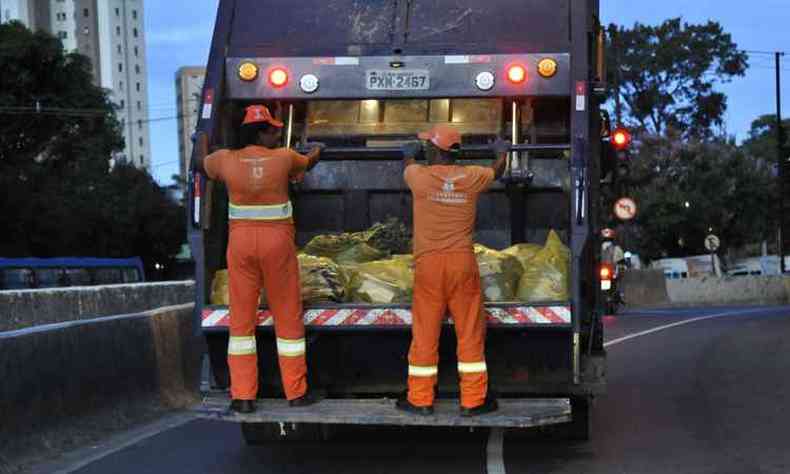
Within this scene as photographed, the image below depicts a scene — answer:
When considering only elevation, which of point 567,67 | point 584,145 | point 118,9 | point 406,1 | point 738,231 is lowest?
point 738,231

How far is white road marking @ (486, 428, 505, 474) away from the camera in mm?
7613

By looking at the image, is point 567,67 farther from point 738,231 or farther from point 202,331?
point 738,231

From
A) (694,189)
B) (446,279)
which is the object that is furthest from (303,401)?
(694,189)

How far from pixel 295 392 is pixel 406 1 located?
294 cm

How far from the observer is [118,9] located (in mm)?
134625

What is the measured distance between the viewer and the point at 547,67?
315 inches

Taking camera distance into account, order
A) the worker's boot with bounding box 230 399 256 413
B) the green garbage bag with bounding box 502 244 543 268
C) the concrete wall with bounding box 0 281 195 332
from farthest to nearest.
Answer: the concrete wall with bounding box 0 281 195 332
the green garbage bag with bounding box 502 244 543 268
the worker's boot with bounding box 230 399 256 413

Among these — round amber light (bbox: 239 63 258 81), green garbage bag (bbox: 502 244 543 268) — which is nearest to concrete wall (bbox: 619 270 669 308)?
green garbage bag (bbox: 502 244 543 268)

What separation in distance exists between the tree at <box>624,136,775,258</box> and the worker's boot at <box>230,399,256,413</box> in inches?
1909

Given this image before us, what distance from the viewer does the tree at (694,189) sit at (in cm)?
5528

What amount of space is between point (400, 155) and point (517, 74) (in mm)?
1070

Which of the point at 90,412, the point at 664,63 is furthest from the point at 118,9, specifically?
the point at 90,412

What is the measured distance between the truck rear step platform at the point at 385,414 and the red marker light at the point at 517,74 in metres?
2.09

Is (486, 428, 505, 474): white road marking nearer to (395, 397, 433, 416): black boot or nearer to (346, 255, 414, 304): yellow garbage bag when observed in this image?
(395, 397, 433, 416): black boot
